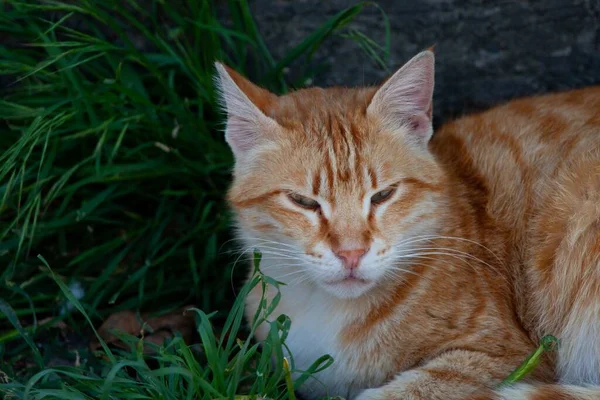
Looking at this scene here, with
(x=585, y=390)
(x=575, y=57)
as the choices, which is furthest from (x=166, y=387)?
(x=575, y=57)

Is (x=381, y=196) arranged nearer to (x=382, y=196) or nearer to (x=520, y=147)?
(x=382, y=196)

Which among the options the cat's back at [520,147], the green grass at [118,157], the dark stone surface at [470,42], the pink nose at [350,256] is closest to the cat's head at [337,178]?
the pink nose at [350,256]

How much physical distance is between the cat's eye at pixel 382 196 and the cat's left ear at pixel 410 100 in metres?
0.23

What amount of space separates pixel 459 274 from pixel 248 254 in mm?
829

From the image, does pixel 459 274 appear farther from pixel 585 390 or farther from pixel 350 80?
pixel 350 80

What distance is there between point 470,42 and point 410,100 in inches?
44.9

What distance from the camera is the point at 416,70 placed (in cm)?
302

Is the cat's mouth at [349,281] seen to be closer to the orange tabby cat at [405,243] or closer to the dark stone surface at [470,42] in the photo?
the orange tabby cat at [405,243]

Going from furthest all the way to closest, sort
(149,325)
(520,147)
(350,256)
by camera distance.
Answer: (149,325) < (520,147) < (350,256)

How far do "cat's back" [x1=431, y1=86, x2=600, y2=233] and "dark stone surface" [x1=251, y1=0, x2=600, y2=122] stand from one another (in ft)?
1.86

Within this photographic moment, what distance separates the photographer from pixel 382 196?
9.81 ft

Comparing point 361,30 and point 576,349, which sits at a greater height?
point 361,30

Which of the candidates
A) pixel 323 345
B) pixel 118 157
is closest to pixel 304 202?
pixel 323 345

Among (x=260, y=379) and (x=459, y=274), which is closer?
(x=260, y=379)
